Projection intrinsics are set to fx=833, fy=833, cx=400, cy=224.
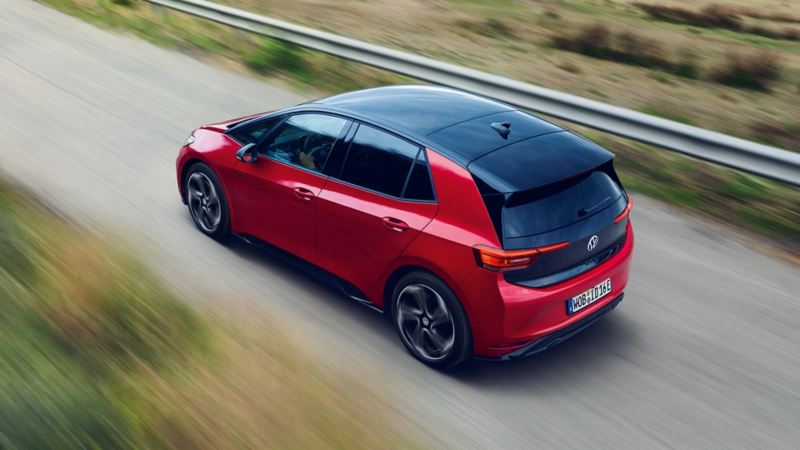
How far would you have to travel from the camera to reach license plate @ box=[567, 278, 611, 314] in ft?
17.0

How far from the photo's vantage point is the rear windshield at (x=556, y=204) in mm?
4914

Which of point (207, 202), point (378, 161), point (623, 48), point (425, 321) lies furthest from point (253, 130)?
point (623, 48)

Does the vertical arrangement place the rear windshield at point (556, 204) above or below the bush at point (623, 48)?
above

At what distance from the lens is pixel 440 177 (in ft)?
17.1

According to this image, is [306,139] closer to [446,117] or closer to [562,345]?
[446,117]

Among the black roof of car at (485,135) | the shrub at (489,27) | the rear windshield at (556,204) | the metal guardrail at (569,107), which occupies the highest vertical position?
the black roof of car at (485,135)

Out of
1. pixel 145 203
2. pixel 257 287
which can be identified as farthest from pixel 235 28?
pixel 257 287

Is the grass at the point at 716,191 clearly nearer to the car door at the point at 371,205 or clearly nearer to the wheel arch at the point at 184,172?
the car door at the point at 371,205

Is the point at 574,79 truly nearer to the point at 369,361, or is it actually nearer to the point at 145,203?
the point at 145,203

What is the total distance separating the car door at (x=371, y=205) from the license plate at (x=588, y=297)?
103 cm

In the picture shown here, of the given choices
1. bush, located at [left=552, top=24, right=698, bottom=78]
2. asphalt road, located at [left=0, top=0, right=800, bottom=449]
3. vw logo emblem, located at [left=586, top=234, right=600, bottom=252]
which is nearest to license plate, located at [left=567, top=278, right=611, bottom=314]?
vw logo emblem, located at [left=586, top=234, right=600, bottom=252]

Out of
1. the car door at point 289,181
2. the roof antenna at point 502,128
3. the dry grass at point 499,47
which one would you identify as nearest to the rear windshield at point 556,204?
the roof antenna at point 502,128

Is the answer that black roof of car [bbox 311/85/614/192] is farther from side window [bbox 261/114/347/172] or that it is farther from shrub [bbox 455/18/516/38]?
shrub [bbox 455/18/516/38]

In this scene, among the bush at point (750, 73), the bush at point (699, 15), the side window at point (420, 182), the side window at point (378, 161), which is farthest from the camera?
the bush at point (699, 15)
